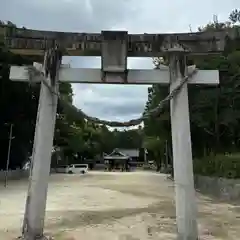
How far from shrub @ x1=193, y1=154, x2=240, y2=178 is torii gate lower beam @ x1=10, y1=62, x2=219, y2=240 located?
10.9 m

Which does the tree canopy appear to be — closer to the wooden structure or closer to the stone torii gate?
the stone torii gate

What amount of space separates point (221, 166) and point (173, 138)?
12.5 metres

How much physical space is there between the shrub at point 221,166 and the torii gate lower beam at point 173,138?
10.9 m

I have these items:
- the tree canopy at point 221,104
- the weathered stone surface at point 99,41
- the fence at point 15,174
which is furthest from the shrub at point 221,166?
the fence at point 15,174

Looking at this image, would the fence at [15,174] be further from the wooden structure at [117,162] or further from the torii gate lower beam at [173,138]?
the wooden structure at [117,162]

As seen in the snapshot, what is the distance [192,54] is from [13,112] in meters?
21.9

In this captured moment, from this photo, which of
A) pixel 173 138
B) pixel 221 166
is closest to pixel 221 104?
pixel 221 166

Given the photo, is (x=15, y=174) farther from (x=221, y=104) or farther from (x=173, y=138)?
(x=173, y=138)

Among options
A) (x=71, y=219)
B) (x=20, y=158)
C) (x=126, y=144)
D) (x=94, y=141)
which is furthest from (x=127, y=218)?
(x=126, y=144)

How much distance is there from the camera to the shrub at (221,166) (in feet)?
56.2

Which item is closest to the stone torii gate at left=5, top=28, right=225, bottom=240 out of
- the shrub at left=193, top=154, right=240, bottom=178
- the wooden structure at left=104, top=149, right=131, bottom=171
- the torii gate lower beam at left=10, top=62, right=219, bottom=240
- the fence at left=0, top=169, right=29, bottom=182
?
the torii gate lower beam at left=10, top=62, right=219, bottom=240

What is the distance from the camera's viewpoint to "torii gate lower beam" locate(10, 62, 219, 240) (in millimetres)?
6680

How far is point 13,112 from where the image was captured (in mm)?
27266

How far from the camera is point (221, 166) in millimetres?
18719
